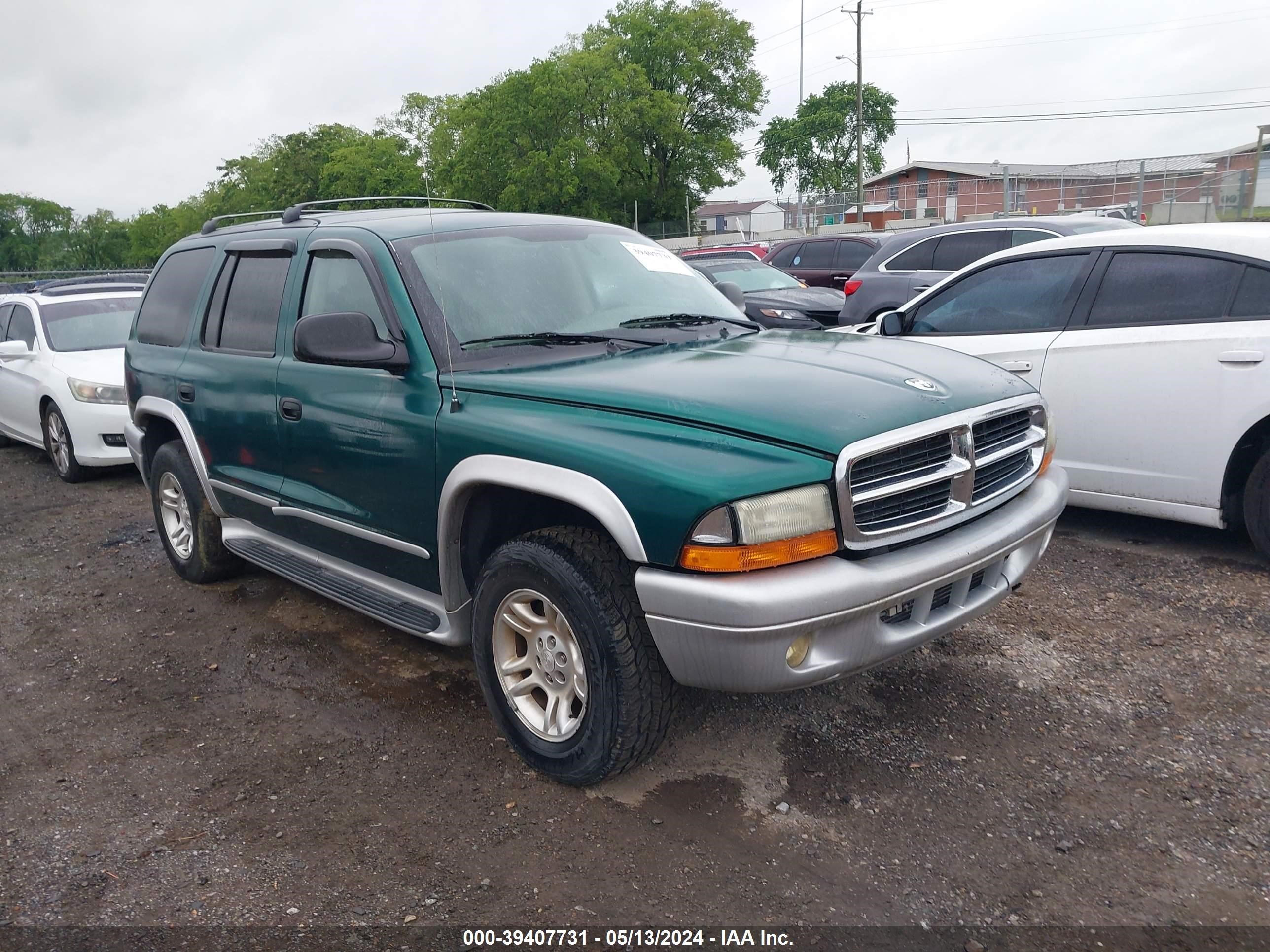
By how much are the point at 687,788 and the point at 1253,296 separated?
3721 millimetres

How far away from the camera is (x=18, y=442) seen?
10.7 meters

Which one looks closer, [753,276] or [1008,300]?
[1008,300]

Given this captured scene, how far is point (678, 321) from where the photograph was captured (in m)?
3.96

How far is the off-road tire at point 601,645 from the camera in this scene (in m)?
2.84

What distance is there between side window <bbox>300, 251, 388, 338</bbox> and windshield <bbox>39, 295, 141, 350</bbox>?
5.51 metres

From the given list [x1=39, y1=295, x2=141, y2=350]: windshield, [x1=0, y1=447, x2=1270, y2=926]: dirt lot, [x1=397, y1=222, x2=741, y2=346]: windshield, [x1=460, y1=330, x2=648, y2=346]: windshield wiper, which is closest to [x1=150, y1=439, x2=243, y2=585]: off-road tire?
[x1=0, y1=447, x2=1270, y2=926]: dirt lot

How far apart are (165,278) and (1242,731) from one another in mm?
5498

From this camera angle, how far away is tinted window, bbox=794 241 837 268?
17938 mm

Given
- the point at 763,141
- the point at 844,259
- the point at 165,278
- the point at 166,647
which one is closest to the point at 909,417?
the point at 166,647

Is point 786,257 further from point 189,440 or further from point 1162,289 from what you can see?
point 189,440

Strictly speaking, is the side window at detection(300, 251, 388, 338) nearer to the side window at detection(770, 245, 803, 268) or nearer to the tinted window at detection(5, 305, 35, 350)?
the tinted window at detection(5, 305, 35, 350)

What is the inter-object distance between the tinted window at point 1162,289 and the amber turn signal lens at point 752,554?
3.31 meters

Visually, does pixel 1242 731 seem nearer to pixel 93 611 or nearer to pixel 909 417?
pixel 909 417

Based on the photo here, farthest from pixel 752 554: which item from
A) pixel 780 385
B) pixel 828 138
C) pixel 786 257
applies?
pixel 828 138
